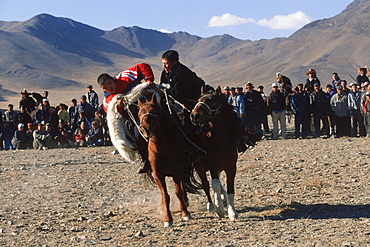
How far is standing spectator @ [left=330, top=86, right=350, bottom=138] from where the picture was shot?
1909 centimetres

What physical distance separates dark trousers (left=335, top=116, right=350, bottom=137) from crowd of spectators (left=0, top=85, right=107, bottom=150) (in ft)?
26.7

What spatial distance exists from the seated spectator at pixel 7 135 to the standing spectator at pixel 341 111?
11848mm

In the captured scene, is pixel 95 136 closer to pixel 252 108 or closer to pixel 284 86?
pixel 252 108

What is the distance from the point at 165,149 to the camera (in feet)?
25.2

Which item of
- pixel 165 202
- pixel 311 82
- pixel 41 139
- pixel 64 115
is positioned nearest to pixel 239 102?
pixel 311 82

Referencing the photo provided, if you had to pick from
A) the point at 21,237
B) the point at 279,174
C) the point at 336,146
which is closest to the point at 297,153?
the point at 336,146

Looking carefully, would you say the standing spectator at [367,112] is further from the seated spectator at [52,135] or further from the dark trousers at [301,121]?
the seated spectator at [52,135]

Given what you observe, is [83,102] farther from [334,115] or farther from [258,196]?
[258,196]

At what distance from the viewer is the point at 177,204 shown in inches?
376

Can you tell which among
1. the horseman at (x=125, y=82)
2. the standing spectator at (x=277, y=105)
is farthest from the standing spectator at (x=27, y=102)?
the horseman at (x=125, y=82)

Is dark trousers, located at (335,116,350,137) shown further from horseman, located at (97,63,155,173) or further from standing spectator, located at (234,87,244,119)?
horseman, located at (97,63,155,173)

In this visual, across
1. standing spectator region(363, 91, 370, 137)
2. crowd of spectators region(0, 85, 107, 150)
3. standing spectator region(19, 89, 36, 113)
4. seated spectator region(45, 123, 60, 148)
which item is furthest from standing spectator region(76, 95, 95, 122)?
standing spectator region(363, 91, 370, 137)

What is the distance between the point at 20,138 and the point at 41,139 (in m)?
0.95

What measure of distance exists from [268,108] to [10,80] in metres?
111
